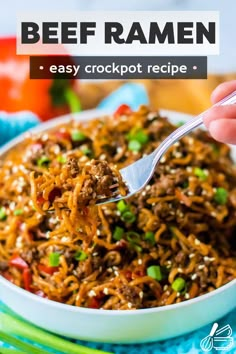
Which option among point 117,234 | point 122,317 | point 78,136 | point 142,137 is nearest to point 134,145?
point 142,137

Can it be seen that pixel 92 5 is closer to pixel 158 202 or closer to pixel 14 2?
pixel 14 2

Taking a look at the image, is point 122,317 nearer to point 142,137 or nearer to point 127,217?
point 127,217

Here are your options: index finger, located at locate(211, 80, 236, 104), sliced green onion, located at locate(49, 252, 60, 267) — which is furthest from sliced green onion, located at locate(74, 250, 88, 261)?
index finger, located at locate(211, 80, 236, 104)

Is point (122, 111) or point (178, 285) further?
point (122, 111)

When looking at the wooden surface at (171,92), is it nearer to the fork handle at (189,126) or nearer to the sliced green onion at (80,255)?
the fork handle at (189,126)

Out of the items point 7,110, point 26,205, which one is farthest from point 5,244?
point 7,110

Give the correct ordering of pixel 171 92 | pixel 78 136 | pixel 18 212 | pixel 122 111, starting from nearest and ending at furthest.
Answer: pixel 18 212 → pixel 78 136 → pixel 122 111 → pixel 171 92
